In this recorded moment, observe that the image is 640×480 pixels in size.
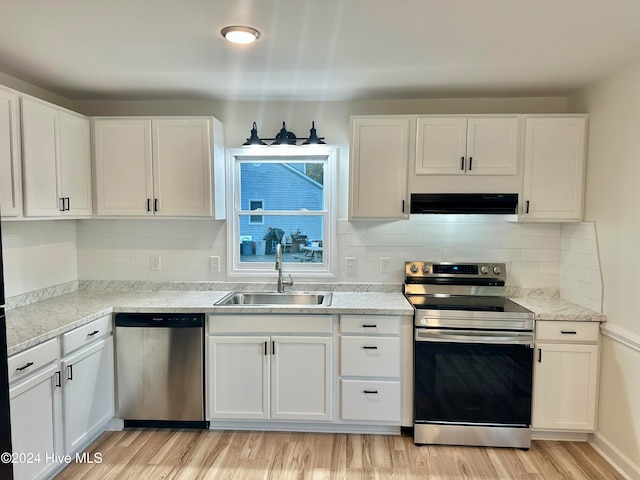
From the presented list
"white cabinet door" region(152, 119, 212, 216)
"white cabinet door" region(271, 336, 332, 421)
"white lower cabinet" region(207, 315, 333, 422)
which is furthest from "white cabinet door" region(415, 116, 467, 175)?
"white cabinet door" region(152, 119, 212, 216)

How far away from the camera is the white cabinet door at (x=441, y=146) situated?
295 cm

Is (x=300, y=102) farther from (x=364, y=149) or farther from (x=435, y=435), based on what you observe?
(x=435, y=435)

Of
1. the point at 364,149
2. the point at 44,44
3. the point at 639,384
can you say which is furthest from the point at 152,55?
A: the point at 639,384

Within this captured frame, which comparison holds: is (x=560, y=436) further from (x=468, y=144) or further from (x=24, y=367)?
(x=24, y=367)

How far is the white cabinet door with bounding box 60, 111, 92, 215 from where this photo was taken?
9.25ft

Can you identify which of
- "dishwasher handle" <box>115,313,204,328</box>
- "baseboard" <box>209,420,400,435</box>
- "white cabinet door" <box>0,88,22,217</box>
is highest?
"white cabinet door" <box>0,88,22,217</box>

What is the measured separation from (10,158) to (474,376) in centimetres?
308

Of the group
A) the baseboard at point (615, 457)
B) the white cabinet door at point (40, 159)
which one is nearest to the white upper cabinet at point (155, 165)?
the white cabinet door at point (40, 159)

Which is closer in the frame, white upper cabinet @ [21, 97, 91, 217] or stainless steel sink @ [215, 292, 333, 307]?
white upper cabinet @ [21, 97, 91, 217]

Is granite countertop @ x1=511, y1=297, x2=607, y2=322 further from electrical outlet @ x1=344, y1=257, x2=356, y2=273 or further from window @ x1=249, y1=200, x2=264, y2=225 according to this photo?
window @ x1=249, y1=200, x2=264, y2=225

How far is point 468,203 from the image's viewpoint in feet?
9.74

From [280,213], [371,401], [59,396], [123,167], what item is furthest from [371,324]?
[123,167]

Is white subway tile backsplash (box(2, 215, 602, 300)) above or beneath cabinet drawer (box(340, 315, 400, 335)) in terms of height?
above

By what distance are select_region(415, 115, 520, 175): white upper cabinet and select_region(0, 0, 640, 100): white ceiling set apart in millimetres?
254
